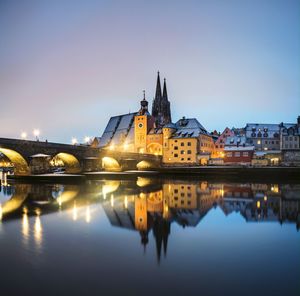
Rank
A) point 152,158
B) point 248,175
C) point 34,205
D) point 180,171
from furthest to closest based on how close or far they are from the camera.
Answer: point 152,158 → point 180,171 → point 248,175 → point 34,205

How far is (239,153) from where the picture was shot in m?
67.2

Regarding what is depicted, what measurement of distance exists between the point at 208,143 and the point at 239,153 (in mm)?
14083

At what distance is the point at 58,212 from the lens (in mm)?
15938

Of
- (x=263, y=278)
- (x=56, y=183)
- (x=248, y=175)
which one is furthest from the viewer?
(x=248, y=175)

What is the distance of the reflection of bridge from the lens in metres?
32.2

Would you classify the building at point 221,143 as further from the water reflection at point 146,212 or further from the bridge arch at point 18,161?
the water reflection at point 146,212

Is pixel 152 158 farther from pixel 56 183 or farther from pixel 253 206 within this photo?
pixel 253 206

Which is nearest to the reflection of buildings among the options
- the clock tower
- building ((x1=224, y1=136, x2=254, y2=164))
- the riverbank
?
the riverbank

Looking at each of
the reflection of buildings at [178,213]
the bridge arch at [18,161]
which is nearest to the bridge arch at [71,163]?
the bridge arch at [18,161]

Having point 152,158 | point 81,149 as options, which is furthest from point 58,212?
point 152,158

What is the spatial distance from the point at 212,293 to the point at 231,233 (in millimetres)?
5921

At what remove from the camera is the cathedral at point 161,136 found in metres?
73.8

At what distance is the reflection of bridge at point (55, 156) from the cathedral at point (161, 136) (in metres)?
20.7

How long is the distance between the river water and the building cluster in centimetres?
5382
